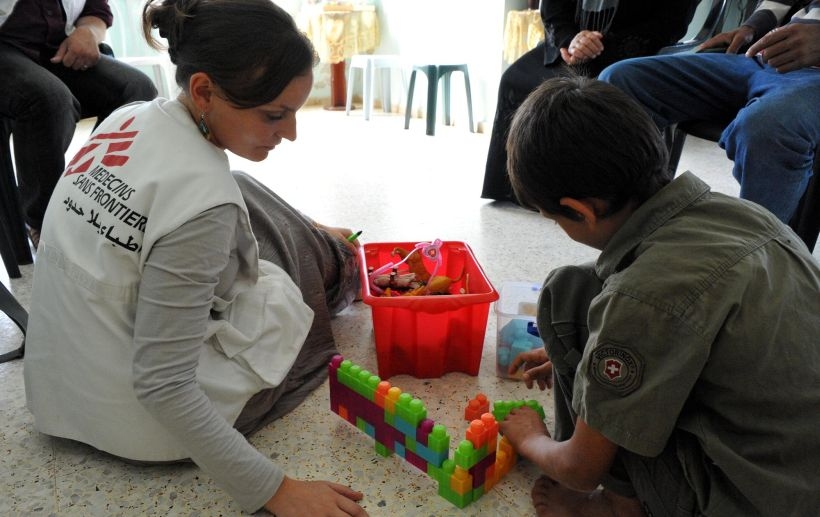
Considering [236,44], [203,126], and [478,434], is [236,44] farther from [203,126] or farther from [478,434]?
[478,434]

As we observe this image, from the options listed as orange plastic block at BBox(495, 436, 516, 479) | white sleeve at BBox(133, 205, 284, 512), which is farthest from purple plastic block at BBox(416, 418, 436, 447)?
white sleeve at BBox(133, 205, 284, 512)

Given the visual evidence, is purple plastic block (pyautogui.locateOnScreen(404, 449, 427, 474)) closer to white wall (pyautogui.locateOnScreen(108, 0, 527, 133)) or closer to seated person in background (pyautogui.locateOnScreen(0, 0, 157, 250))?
seated person in background (pyautogui.locateOnScreen(0, 0, 157, 250))

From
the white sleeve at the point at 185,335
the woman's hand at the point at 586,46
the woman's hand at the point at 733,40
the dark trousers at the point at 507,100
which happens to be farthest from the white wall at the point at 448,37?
the white sleeve at the point at 185,335

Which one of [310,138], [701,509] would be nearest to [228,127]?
[701,509]

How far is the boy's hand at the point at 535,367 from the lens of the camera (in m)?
0.98

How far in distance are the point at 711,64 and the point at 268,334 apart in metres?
1.18

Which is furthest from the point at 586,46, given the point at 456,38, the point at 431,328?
the point at 456,38

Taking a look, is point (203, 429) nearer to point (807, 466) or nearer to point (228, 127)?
→ point (228, 127)

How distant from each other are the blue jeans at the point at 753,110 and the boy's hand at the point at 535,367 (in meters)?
0.64

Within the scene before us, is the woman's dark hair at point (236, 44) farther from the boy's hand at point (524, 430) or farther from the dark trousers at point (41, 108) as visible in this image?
the dark trousers at point (41, 108)

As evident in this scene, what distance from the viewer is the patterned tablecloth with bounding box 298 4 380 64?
3605 millimetres

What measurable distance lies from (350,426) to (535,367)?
→ 0.32 metres

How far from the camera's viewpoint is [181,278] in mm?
759

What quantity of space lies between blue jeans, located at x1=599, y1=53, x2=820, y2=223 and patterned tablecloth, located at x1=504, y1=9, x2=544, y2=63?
1.49m
